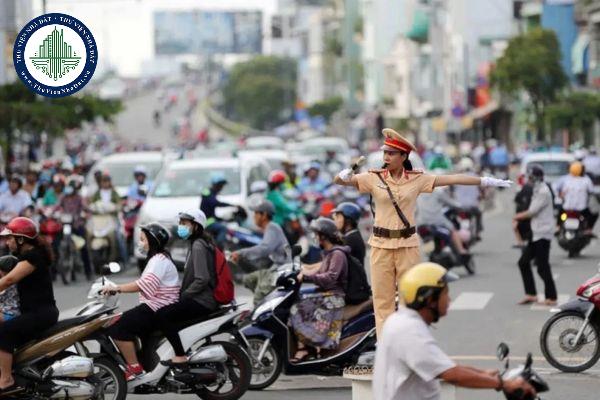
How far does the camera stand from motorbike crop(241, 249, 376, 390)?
14.2 metres

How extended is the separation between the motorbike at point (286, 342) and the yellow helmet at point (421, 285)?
20.6ft

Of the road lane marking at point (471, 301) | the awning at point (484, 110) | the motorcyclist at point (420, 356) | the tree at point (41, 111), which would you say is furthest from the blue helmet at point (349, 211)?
the awning at point (484, 110)

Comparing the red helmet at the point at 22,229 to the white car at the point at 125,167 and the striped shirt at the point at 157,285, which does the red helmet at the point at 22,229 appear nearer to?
the striped shirt at the point at 157,285

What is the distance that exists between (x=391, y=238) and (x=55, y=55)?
381cm

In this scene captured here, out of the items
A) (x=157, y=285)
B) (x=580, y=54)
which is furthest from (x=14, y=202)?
(x=580, y=54)

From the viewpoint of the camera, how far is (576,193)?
28062mm

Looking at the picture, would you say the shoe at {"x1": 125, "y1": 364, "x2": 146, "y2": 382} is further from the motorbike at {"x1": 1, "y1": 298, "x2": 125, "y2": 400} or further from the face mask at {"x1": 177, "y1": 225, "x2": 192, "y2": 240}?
the face mask at {"x1": 177, "y1": 225, "x2": 192, "y2": 240}

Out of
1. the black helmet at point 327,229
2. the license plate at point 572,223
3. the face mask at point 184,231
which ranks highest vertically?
the face mask at point 184,231

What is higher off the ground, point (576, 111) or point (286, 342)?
point (286, 342)

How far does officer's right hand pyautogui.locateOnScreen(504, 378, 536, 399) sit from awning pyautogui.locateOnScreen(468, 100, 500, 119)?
79.6 meters

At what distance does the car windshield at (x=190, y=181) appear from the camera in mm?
27391

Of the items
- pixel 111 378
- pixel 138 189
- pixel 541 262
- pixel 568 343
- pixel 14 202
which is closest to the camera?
pixel 111 378

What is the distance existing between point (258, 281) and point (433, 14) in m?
91.5

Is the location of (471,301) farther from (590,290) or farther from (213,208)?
(590,290)
